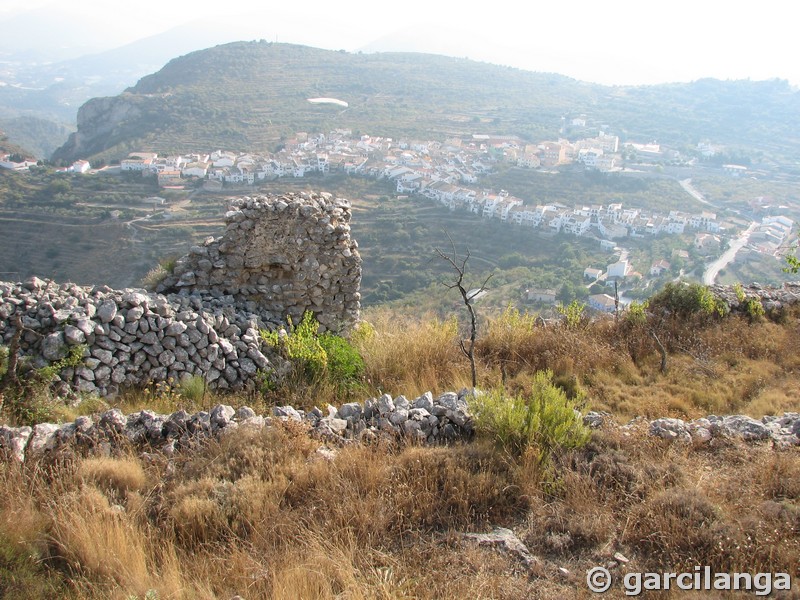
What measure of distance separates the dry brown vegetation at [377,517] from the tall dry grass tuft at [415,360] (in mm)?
1760

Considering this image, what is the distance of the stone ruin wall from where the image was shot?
509cm

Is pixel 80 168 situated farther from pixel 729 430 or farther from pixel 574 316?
pixel 729 430

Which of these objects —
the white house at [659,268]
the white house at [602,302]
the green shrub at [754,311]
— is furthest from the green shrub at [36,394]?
the white house at [659,268]

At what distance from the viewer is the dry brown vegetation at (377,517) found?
2.85 metres

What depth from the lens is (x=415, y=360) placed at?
617 centimetres

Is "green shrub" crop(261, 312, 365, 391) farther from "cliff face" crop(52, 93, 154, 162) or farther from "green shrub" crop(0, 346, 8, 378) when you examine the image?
"cliff face" crop(52, 93, 154, 162)

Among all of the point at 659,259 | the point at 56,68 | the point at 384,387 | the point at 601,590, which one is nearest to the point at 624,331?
the point at 384,387

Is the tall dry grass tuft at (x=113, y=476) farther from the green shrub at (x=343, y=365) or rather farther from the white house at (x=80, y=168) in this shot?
the white house at (x=80, y=168)

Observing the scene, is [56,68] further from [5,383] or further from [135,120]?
[5,383]

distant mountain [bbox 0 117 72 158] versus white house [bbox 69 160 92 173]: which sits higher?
distant mountain [bbox 0 117 72 158]

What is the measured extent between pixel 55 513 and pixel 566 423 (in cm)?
355

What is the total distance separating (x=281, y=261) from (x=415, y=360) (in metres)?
2.35

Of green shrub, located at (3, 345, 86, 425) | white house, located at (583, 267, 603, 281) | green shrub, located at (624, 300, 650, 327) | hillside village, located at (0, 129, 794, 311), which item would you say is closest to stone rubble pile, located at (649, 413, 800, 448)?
green shrub, located at (624, 300, 650, 327)

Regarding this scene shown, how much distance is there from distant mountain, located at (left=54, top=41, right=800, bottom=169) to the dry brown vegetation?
6147 centimetres
